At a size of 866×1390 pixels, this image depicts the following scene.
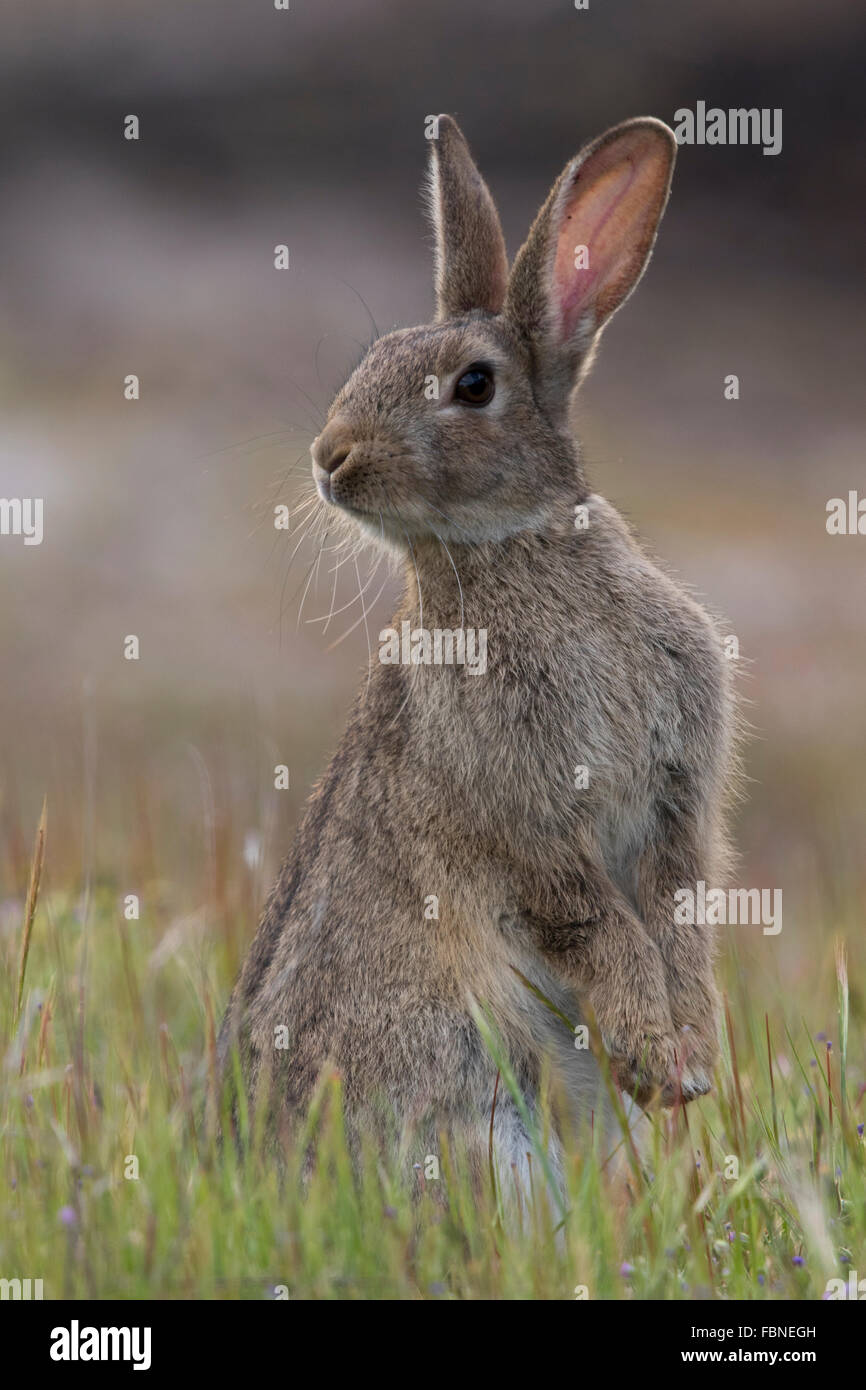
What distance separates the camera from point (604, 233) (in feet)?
18.1

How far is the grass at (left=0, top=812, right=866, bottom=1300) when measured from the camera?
3768mm

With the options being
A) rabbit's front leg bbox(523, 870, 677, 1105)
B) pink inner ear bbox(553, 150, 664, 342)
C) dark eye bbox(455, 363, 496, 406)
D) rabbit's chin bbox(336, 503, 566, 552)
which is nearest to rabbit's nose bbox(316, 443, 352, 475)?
rabbit's chin bbox(336, 503, 566, 552)

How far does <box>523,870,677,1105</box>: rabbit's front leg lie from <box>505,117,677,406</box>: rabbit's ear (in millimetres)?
1827

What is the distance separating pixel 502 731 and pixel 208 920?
2.14m

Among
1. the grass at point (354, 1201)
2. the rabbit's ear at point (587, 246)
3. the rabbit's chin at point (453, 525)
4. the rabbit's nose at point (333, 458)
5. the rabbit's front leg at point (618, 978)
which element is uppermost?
the rabbit's ear at point (587, 246)

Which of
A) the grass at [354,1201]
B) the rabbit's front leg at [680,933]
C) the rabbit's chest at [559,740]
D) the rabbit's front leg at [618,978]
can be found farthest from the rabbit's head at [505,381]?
the grass at [354,1201]

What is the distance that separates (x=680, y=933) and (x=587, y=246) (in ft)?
8.00

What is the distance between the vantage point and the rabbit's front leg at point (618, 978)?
16.7 ft

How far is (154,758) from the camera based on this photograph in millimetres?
10805

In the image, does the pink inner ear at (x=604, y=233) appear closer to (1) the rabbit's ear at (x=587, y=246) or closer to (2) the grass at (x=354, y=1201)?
(1) the rabbit's ear at (x=587, y=246)

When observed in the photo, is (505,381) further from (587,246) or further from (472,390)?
(587,246)

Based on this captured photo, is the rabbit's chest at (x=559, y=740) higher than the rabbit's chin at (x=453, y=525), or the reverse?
the rabbit's chin at (x=453, y=525)

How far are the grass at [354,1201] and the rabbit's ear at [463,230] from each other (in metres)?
2.61
